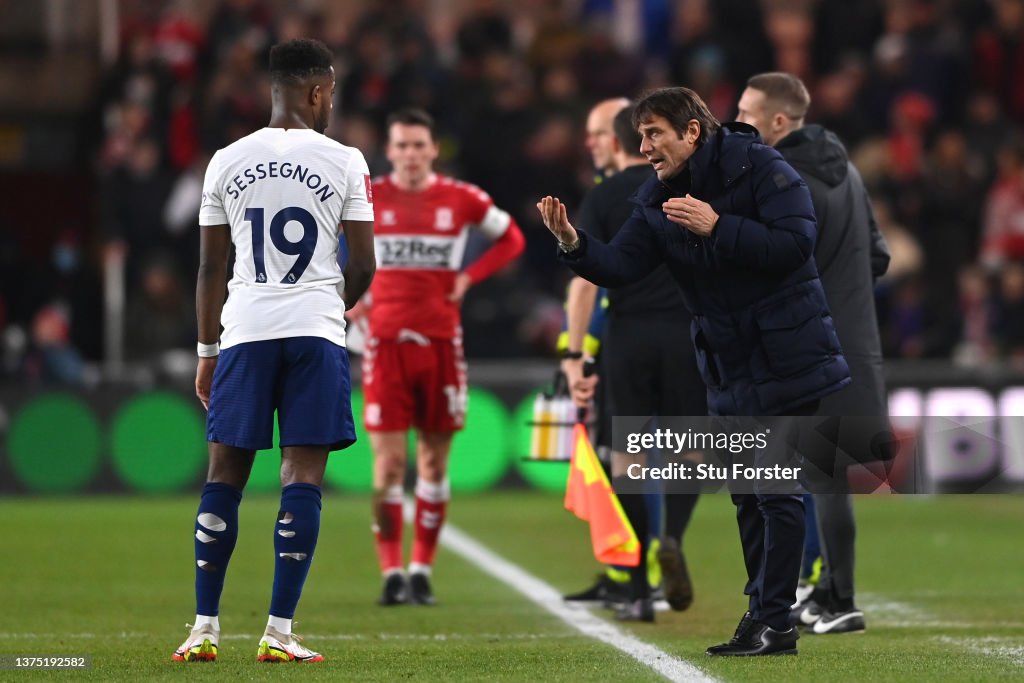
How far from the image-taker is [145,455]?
635 inches

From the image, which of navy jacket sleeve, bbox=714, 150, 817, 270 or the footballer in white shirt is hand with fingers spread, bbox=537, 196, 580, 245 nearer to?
navy jacket sleeve, bbox=714, 150, 817, 270

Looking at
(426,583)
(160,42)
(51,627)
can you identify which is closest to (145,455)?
(160,42)

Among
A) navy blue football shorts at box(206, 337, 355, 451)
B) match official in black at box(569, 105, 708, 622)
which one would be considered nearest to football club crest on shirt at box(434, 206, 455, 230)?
match official in black at box(569, 105, 708, 622)

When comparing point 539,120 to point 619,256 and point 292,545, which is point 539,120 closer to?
point 619,256

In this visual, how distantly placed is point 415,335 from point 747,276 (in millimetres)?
3151

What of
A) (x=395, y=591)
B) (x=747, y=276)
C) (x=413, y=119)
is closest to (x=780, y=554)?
(x=747, y=276)

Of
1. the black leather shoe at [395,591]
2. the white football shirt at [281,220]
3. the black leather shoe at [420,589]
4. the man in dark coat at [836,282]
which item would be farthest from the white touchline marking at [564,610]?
the white football shirt at [281,220]

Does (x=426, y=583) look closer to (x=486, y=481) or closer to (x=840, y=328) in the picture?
(x=840, y=328)

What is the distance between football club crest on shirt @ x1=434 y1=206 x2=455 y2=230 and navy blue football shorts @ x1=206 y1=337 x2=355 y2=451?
10.1 feet

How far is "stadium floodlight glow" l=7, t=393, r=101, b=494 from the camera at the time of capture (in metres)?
16.0

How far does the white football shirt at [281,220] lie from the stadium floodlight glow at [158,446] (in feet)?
31.6

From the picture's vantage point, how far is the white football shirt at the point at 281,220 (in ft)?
21.6

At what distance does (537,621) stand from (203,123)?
426 inches

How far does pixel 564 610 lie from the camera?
29.1 feet
